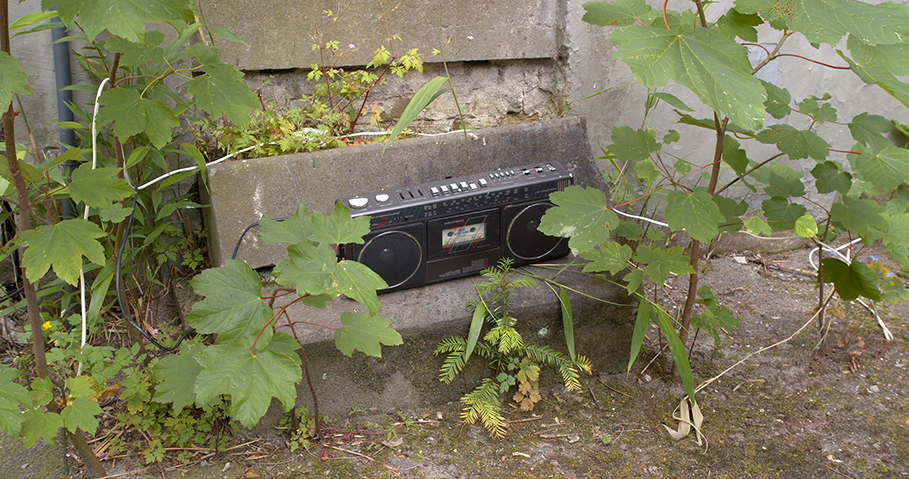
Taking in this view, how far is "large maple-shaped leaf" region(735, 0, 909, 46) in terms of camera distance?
1040 mm

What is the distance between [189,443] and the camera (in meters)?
1.60

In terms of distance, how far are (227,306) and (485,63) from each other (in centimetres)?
171

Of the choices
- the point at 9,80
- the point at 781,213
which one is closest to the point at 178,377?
the point at 9,80

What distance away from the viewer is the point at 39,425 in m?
1.22

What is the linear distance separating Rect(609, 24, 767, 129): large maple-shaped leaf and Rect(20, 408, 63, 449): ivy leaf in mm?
1394

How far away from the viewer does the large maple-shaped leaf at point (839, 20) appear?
104 cm

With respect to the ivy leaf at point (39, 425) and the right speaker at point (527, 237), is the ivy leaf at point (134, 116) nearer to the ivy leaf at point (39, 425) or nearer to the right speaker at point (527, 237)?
the ivy leaf at point (39, 425)

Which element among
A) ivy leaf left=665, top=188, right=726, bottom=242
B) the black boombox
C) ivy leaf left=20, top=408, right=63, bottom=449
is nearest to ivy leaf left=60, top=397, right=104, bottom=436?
ivy leaf left=20, top=408, right=63, bottom=449

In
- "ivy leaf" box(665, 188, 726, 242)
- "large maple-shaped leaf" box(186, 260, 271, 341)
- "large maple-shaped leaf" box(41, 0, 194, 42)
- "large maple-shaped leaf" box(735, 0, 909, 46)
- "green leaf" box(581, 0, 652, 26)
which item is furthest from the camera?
"green leaf" box(581, 0, 652, 26)

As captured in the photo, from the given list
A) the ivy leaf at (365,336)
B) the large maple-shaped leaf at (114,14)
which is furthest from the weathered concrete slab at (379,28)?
the ivy leaf at (365,336)

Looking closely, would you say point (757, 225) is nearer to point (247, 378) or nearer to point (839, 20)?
point (839, 20)

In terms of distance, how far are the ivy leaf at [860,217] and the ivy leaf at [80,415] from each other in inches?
79.8

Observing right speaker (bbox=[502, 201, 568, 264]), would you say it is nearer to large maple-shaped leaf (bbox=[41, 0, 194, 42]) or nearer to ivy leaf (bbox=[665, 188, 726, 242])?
ivy leaf (bbox=[665, 188, 726, 242])

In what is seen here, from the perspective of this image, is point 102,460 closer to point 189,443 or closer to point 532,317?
point 189,443
